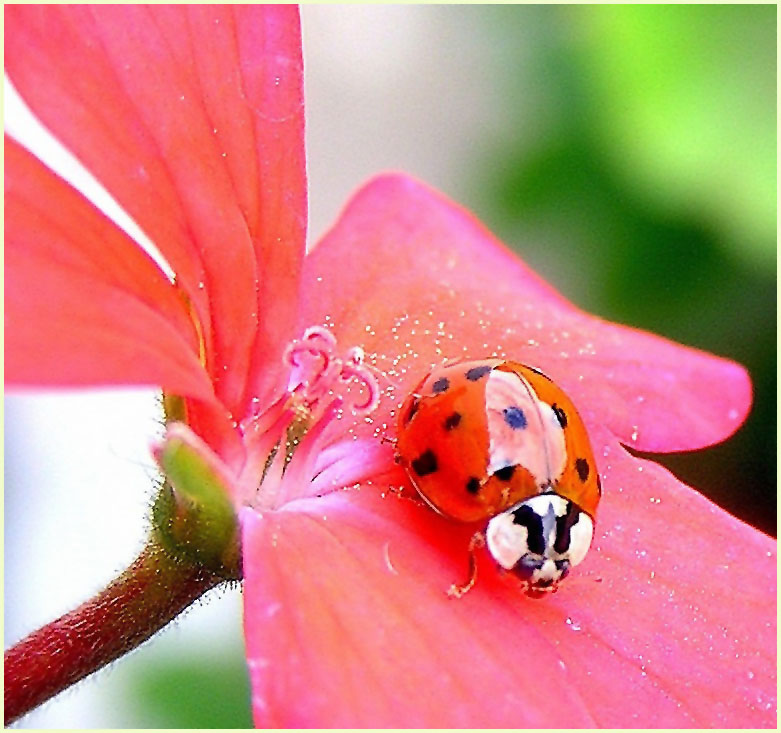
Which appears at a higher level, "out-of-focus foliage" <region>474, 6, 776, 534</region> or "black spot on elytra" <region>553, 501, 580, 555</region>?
"black spot on elytra" <region>553, 501, 580, 555</region>

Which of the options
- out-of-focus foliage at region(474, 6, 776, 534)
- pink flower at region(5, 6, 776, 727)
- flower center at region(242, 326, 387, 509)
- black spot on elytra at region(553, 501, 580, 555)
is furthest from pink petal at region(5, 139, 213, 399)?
out-of-focus foliage at region(474, 6, 776, 534)

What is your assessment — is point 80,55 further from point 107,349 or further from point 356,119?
point 356,119

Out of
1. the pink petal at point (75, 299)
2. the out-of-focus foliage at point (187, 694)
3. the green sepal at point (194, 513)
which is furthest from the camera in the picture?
the out-of-focus foliage at point (187, 694)

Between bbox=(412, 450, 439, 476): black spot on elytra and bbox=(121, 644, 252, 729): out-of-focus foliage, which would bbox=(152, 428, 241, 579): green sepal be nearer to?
bbox=(412, 450, 439, 476): black spot on elytra

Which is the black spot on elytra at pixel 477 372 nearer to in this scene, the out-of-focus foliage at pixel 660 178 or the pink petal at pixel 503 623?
the pink petal at pixel 503 623

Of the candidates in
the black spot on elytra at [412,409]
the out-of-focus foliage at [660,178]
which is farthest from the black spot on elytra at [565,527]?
the out-of-focus foliage at [660,178]
